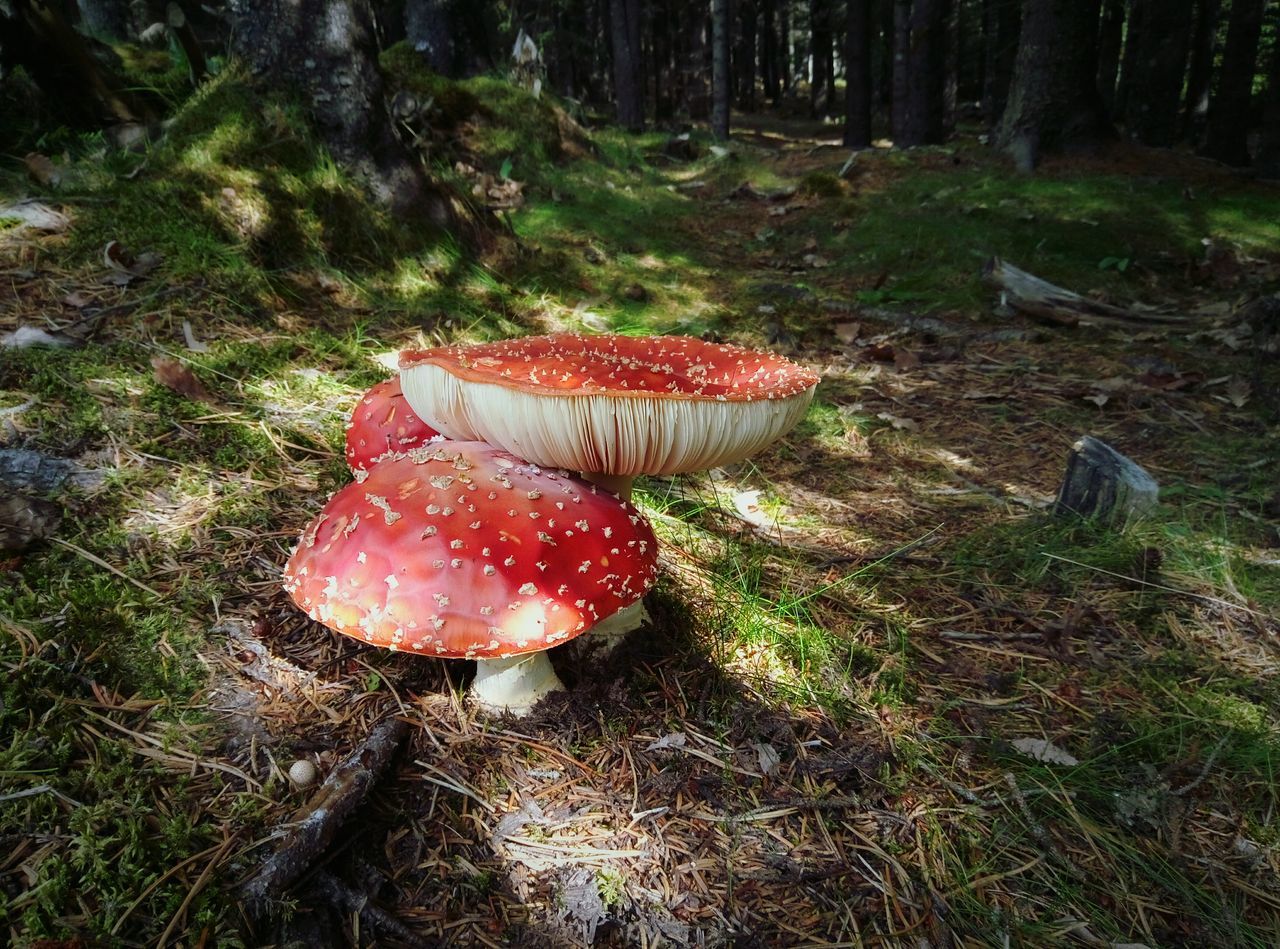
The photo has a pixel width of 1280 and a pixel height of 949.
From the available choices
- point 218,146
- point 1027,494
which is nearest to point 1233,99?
point 1027,494

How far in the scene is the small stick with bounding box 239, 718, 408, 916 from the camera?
1402 millimetres

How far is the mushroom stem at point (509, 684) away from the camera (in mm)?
2029

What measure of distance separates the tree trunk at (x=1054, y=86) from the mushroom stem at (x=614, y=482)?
8563 millimetres

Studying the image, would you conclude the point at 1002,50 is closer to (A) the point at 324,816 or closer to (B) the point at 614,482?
(B) the point at 614,482

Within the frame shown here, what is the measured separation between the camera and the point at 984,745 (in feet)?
6.82

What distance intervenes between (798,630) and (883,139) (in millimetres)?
21835

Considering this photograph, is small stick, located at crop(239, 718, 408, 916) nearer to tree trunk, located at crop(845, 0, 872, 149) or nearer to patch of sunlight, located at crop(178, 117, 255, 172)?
patch of sunlight, located at crop(178, 117, 255, 172)

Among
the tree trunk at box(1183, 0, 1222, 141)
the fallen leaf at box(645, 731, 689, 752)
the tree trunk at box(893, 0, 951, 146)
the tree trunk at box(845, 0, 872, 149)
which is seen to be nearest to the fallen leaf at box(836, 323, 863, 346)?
the fallen leaf at box(645, 731, 689, 752)

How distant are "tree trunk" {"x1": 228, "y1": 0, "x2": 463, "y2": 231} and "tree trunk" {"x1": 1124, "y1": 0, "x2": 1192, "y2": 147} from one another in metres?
13.6

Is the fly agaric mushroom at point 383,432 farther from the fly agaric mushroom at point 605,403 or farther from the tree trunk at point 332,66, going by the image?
the tree trunk at point 332,66

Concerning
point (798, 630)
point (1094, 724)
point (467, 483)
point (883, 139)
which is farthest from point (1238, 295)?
point (883, 139)

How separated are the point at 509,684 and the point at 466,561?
1.66 ft

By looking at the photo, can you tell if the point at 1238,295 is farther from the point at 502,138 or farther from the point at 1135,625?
the point at 502,138

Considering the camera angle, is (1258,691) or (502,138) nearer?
(1258,691)
